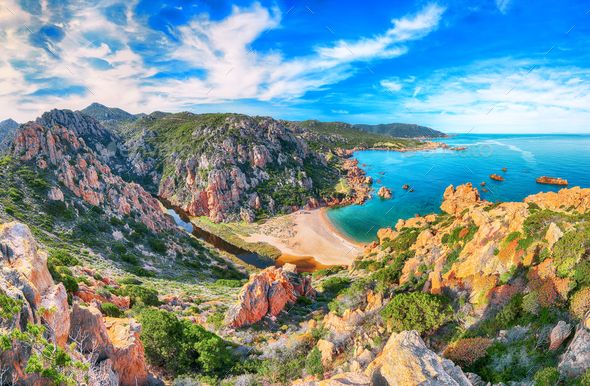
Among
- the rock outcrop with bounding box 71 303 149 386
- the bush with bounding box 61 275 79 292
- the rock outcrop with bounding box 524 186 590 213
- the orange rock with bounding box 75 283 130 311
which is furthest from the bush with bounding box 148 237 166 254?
the rock outcrop with bounding box 524 186 590 213

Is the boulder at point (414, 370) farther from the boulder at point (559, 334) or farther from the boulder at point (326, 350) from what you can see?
the boulder at point (326, 350)

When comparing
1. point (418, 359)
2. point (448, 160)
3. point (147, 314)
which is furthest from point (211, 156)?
point (448, 160)

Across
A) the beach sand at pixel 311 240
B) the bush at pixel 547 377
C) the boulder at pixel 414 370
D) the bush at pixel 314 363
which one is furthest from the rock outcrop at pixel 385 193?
the boulder at pixel 414 370

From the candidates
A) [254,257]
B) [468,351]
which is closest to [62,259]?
[468,351]

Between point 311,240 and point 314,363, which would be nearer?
point 314,363

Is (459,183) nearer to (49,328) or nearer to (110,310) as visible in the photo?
(110,310)

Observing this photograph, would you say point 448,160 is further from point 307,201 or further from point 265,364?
point 265,364
